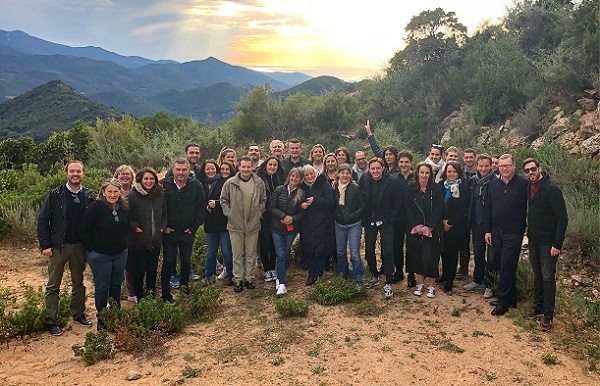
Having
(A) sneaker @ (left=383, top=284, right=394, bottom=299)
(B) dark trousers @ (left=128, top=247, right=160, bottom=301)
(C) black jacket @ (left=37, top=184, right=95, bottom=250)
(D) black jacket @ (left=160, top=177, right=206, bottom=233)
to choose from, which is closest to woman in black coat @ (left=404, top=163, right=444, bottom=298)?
(A) sneaker @ (left=383, top=284, right=394, bottom=299)

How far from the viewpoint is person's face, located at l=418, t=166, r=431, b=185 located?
17.2 feet

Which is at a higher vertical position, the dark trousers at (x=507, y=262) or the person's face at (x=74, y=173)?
the person's face at (x=74, y=173)

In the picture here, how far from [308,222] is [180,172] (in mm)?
1776

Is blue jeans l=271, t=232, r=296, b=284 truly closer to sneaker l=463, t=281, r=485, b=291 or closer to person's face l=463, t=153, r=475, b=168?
sneaker l=463, t=281, r=485, b=291

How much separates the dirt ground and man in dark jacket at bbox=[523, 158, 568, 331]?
0.43m

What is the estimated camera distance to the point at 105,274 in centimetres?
443

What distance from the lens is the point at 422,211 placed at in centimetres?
529

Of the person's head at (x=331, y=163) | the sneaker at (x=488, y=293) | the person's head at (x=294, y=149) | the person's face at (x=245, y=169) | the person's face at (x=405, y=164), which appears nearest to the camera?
the sneaker at (x=488, y=293)

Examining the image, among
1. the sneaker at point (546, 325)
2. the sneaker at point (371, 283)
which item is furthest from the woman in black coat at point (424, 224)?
the sneaker at point (546, 325)

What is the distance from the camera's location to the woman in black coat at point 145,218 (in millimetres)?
4793

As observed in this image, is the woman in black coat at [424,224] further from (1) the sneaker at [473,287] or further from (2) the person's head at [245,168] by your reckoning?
(2) the person's head at [245,168]

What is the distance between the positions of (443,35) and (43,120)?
4532 cm

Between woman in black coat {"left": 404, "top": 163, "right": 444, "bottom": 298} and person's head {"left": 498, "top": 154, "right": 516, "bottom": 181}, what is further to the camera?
woman in black coat {"left": 404, "top": 163, "right": 444, "bottom": 298}

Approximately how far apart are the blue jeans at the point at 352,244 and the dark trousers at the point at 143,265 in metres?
2.30
